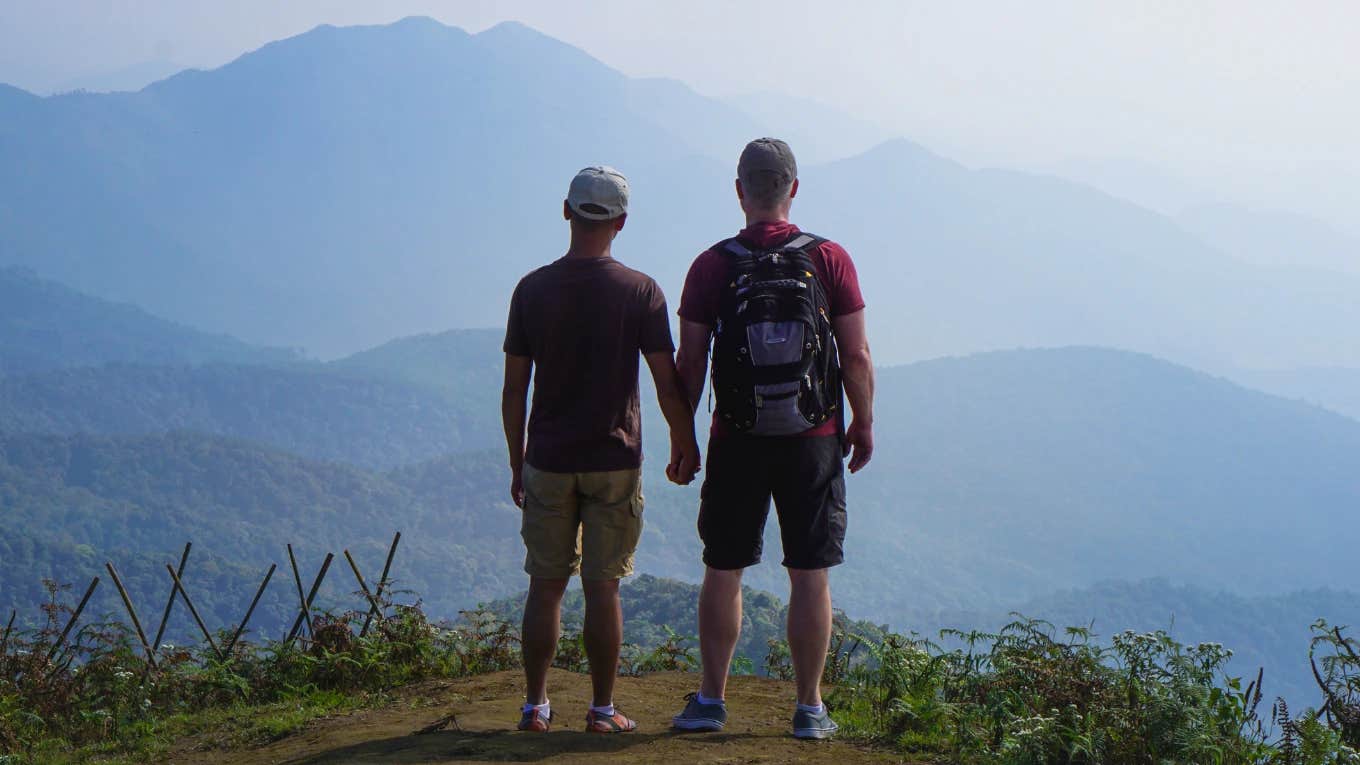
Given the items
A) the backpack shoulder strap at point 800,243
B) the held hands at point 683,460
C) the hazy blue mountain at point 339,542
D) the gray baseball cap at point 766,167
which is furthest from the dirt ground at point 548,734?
the hazy blue mountain at point 339,542

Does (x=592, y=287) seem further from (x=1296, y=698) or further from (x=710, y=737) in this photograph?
(x=1296, y=698)

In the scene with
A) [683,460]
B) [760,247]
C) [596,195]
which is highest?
[596,195]

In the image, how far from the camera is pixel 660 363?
15.3 ft

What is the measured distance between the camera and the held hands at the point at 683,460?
4.76 meters

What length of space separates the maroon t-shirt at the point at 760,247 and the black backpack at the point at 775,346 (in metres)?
0.04

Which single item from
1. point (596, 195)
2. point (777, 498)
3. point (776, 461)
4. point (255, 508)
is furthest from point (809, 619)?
point (255, 508)

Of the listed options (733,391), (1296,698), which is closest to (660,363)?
(733,391)

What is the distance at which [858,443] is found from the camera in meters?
4.80

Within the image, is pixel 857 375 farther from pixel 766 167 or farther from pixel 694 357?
pixel 766 167

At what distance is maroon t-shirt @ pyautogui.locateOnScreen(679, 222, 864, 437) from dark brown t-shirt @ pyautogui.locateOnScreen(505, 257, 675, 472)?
0.19 metres

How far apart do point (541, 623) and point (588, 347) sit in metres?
1.18

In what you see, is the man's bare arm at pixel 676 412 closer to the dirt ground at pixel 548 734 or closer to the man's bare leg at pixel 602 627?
the man's bare leg at pixel 602 627

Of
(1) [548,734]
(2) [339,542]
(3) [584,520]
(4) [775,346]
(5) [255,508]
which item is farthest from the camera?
(2) [339,542]

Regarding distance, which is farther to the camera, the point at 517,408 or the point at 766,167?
the point at 517,408
